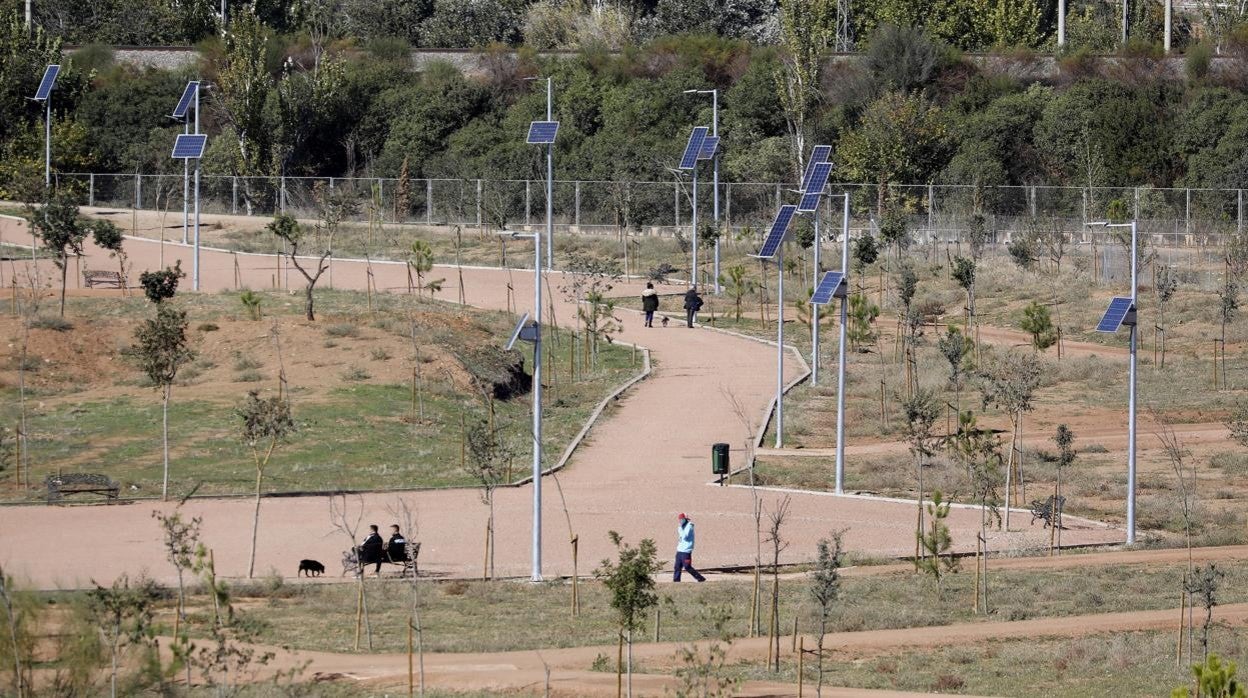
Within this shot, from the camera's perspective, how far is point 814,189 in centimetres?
4541

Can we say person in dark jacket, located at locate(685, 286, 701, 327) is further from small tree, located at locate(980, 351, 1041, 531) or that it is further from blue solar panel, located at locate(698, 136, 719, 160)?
small tree, located at locate(980, 351, 1041, 531)

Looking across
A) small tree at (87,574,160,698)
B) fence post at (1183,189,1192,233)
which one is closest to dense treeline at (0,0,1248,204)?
fence post at (1183,189,1192,233)

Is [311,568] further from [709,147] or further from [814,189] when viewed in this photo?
[709,147]

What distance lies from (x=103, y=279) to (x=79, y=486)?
24.4 meters

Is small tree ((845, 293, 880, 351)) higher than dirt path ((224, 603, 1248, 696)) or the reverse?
higher

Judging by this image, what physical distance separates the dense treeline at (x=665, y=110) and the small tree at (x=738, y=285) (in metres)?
14.2

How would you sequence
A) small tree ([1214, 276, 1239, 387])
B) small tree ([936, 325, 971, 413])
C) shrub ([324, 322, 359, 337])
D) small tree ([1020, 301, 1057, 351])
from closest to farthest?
small tree ([936, 325, 971, 413]) → shrub ([324, 322, 359, 337]) → small tree ([1020, 301, 1057, 351]) → small tree ([1214, 276, 1239, 387])

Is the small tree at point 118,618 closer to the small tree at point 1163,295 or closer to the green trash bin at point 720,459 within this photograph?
the green trash bin at point 720,459

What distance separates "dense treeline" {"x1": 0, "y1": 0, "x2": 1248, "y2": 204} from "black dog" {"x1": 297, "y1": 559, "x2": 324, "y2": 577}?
48.9 m

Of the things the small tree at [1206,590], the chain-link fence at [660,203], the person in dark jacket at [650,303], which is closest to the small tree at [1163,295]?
the chain-link fence at [660,203]

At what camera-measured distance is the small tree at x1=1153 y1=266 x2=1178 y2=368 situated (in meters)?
55.0

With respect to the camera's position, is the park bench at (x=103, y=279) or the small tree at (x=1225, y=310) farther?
the park bench at (x=103, y=279)

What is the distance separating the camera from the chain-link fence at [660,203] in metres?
72.7

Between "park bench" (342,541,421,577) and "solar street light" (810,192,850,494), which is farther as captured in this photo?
"solar street light" (810,192,850,494)
